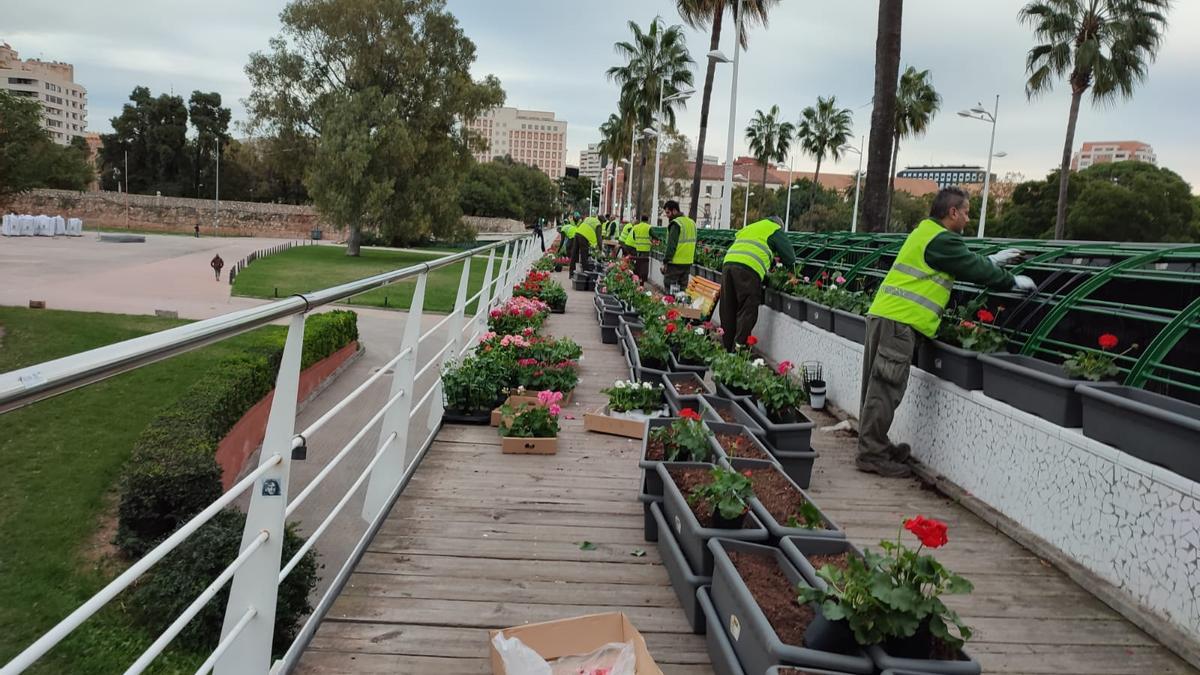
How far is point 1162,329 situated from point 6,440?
16456 millimetres

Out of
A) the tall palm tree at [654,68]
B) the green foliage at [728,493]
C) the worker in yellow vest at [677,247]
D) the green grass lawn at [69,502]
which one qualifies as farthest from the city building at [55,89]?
the green foliage at [728,493]

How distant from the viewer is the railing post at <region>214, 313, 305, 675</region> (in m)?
2.26

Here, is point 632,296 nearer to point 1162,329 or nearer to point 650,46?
point 1162,329

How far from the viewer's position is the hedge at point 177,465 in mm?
9062

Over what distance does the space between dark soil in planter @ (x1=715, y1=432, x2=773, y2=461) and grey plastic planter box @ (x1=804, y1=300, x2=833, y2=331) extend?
367 cm

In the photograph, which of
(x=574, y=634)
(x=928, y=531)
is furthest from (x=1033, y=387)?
(x=574, y=634)

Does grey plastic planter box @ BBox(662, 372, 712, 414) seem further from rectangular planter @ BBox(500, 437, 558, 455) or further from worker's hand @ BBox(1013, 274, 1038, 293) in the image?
worker's hand @ BBox(1013, 274, 1038, 293)

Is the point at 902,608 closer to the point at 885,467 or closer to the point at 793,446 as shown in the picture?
the point at 793,446

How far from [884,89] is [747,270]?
2.88 m

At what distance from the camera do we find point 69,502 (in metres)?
11.4

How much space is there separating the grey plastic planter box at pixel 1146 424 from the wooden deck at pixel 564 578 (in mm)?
740

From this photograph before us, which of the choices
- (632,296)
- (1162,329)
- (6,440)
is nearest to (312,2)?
(6,440)

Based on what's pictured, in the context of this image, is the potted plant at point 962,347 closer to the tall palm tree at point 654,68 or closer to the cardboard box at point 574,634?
the cardboard box at point 574,634

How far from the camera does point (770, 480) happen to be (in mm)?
3896
